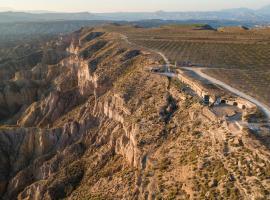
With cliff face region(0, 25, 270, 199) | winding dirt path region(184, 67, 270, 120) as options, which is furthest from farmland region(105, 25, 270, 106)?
cliff face region(0, 25, 270, 199)

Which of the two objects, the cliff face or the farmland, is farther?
the farmland

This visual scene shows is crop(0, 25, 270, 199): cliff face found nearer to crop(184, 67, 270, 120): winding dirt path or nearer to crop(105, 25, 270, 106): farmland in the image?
crop(184, 67, 270, 120): winding dirt path

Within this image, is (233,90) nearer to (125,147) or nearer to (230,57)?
(125,147)

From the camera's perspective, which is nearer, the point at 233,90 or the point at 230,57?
the point at 233,90

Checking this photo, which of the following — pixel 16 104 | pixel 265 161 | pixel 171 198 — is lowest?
pixel 16 104

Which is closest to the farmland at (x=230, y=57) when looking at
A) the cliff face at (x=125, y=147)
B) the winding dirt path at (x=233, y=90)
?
the winding dirt path at (x=233, y=90)

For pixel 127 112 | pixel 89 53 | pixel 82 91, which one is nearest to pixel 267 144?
pixel 127 112

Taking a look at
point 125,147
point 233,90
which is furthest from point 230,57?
point 125,147

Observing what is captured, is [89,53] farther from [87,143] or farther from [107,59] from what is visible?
[87,143]
